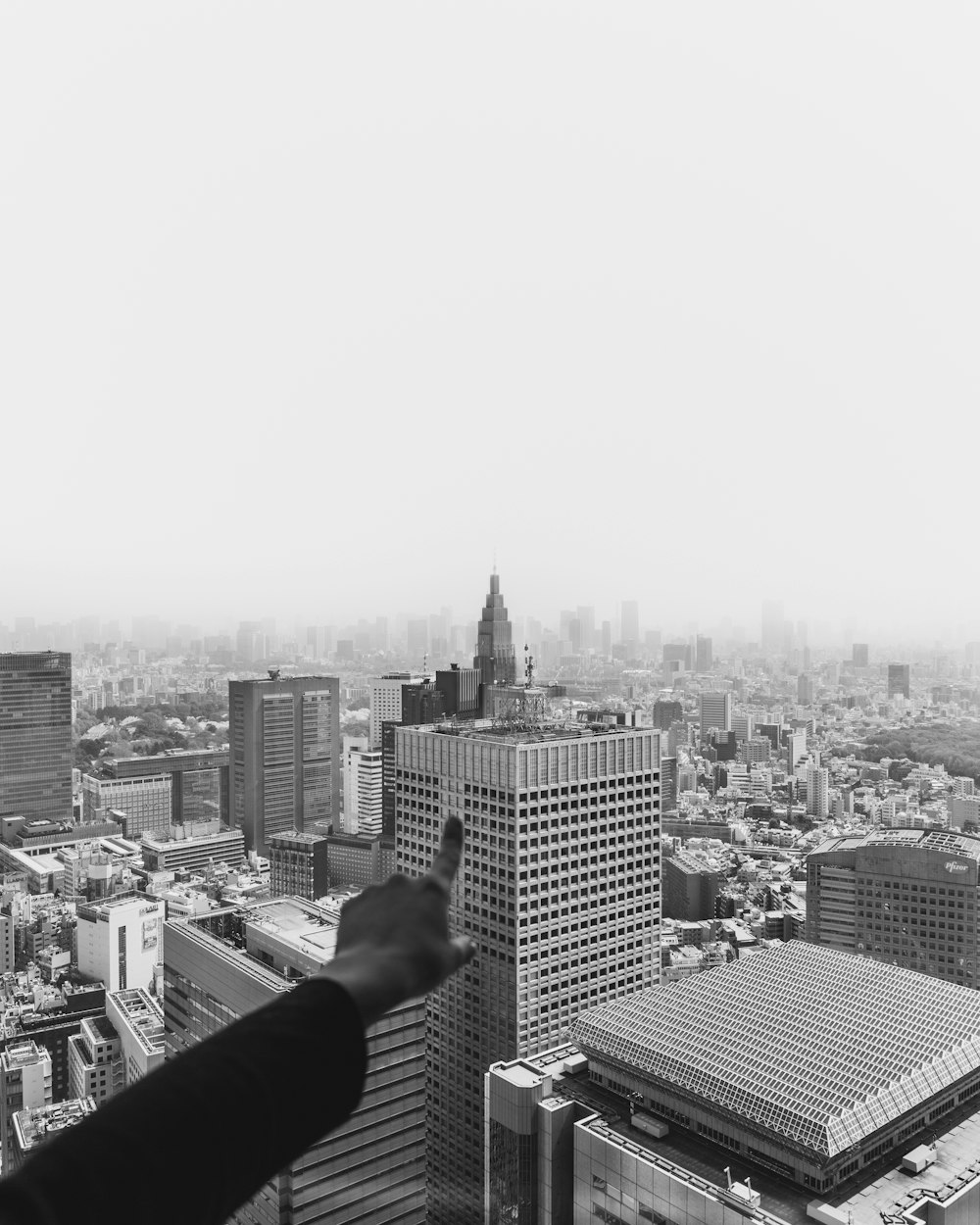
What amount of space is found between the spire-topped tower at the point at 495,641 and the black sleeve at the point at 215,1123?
9.95 meters

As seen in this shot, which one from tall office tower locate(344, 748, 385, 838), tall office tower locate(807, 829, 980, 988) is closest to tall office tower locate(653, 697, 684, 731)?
tall office tower locate(344, 748, 385, 838)

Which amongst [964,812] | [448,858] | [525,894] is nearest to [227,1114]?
[448,858]

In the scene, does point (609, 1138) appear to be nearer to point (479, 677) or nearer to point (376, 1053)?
point (376, 1053)

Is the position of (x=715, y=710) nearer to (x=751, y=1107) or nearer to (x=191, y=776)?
(x=191, y=776)

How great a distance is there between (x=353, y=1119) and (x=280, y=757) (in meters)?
12.7

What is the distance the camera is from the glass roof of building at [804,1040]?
371cm

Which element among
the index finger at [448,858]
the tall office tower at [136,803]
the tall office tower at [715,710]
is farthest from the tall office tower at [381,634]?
the index finger at [448,858]

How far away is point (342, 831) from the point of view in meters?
15.6

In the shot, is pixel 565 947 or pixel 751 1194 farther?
pixel 565 947

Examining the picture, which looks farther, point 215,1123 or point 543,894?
point 543,894

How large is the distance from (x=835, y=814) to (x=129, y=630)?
1291 cm

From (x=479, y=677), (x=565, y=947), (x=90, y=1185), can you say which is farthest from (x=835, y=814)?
(x=90, y=1185)

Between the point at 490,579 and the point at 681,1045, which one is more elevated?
the point at 490,579

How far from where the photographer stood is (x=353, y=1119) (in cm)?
402
